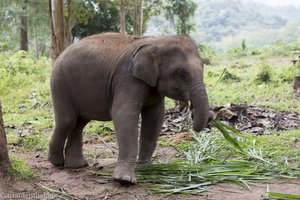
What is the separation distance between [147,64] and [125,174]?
1161 mm

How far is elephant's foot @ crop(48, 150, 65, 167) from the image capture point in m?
5.92

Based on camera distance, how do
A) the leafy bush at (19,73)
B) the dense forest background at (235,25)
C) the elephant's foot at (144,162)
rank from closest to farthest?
the elephant's foot at (144,162), the leafy bush at (19,73), the dense forest background at (235,25)

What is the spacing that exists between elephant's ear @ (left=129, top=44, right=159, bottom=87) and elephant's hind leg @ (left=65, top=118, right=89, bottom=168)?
124 cm

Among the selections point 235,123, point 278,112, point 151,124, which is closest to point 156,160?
point 151,124

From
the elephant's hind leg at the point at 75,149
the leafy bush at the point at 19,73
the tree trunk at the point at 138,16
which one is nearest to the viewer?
the elephant's hind leg at the point at 75,149

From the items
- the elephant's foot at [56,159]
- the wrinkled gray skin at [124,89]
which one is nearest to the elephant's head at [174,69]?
the wrinkled gray skin at [124,89]

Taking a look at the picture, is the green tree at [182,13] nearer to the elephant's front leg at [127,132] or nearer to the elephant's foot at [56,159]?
the elephant's foot at [56,159]

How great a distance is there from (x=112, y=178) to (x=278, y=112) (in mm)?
5801

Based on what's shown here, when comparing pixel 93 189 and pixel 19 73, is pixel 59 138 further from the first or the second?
pixel 19 73

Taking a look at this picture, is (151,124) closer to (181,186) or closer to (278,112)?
(181,186)

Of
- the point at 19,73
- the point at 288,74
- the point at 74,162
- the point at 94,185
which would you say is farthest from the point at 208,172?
the point at 19,73

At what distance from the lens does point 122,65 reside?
5.20 metres

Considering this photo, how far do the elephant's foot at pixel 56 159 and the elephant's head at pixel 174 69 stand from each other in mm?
1614

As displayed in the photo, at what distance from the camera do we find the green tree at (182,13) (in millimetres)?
30031
